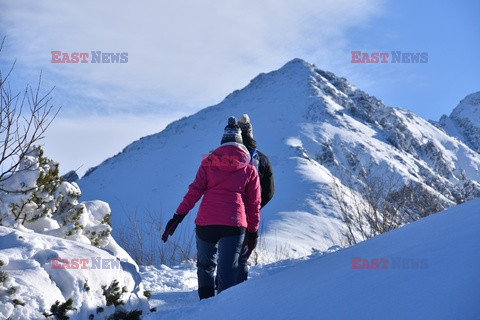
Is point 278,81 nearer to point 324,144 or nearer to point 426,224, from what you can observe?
point 324,144

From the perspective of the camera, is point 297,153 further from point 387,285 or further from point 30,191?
point 387,285

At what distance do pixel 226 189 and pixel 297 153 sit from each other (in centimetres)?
5739

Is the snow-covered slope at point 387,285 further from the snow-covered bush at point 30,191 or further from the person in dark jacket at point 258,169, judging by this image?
the snow-covered bush at point 30,191

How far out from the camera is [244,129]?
5141mm

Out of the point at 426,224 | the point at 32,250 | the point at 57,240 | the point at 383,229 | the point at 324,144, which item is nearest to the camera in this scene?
the point at 426,224

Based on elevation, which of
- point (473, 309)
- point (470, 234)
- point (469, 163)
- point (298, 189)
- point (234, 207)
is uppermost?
point (469, 163)

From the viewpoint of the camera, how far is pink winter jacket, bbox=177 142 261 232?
13.6ft

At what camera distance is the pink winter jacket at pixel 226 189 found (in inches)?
164

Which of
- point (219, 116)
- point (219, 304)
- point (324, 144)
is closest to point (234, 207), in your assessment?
point (219, 304)

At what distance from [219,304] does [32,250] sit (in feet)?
6.05

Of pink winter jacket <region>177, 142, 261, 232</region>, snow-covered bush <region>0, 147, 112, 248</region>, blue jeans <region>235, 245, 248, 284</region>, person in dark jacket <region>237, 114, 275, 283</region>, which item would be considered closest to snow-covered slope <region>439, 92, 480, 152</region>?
person in dark jacket <region>237, 114, 275, 283</region>

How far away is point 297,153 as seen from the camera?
61.0 meters

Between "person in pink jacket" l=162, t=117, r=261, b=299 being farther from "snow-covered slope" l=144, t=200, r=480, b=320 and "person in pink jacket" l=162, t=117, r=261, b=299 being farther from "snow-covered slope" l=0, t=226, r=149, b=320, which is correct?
"snow-covered slope" l=144, t=200, r=480, b=320

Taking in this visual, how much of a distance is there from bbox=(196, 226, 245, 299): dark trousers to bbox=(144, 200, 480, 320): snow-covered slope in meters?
1.27
